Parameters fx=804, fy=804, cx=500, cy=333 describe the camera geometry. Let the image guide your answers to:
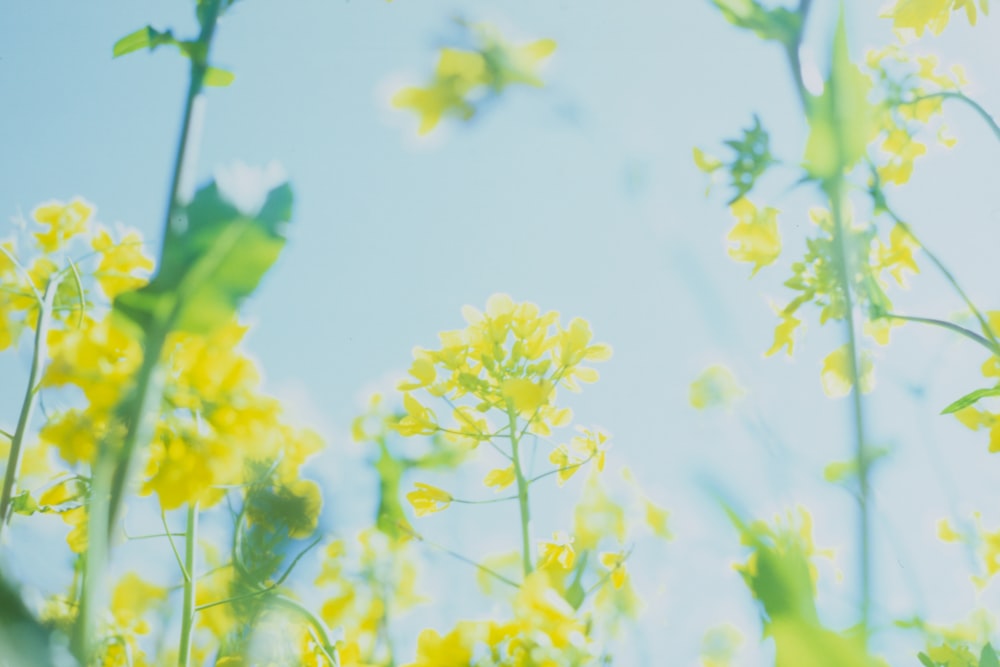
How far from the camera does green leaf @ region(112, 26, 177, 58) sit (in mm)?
474

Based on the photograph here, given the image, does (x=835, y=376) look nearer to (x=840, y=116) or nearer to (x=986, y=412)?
(x=986, y=412)

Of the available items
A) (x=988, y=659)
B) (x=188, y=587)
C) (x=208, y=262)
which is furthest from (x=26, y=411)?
(x=988, y=659)

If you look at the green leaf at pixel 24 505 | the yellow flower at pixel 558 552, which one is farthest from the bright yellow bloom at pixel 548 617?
the green leaf at pixel 24 505

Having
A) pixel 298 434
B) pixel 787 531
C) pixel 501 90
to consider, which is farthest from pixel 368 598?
pixel 787 531

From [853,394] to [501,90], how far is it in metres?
0.25

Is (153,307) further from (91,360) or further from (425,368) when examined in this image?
(425,368)

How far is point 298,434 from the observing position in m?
0.90

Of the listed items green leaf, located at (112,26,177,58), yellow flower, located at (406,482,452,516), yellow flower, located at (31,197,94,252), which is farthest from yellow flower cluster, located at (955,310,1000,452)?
yellow flower, located at (31,197,94,252)

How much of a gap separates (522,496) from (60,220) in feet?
3.42

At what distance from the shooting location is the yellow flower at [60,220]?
4.58 ft

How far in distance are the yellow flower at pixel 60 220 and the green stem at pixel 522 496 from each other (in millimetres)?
915

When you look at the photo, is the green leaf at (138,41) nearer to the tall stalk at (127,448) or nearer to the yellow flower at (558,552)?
the tall stalk at (127,448)

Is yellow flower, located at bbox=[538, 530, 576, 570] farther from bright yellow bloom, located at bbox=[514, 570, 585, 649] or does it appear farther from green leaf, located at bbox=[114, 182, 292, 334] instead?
green leaf, located at bbox=[114, 182, 292, 334]

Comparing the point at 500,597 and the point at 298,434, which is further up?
the point at 298,434
